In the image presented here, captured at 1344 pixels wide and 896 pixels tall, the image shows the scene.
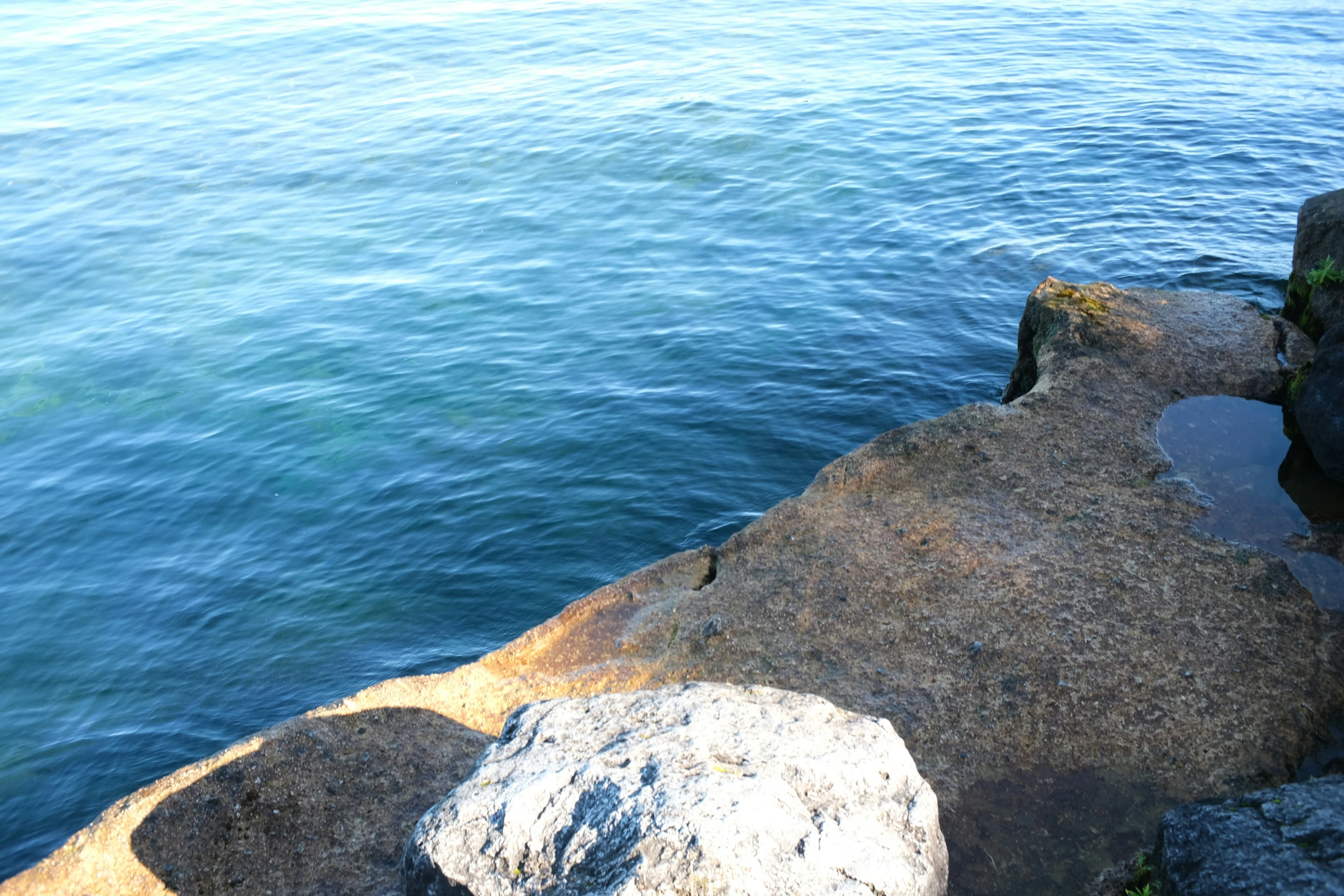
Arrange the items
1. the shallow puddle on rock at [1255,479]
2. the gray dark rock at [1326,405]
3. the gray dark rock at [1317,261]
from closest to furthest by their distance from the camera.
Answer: the shallow puddle on rock at [1255,479] → the gray dark rock at [1326,405] → the gray dark rock at [1317,261]

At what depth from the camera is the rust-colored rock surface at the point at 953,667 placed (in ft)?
24.1

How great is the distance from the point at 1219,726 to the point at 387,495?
10.9 metres

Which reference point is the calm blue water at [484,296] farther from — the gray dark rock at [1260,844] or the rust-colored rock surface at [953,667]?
the gray dark rock at [1260,844]

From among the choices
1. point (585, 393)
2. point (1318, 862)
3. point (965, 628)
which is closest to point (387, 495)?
point (585, 393)

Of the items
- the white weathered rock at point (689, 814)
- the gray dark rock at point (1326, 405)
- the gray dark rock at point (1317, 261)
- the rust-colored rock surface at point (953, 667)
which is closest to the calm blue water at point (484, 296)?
the rust-colored rock surface at point (953, 667)

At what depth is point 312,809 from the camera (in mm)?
7770

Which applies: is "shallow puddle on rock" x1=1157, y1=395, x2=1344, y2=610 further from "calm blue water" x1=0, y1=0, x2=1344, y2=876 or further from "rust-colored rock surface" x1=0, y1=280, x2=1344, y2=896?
"calm blue water" x1=0, y1=0, x2=1344, y2=876

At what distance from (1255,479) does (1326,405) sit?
3.36ft

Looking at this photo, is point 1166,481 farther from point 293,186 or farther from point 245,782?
point 293,186

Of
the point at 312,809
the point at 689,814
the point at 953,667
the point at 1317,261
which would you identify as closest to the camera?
the point at 689,814

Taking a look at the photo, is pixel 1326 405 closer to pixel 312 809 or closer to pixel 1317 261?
pixel 1317 261

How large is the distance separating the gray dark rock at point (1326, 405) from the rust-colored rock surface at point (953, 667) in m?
1.26

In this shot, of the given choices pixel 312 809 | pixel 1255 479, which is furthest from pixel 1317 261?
pixel 312 809

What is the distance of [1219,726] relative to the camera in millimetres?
7781
